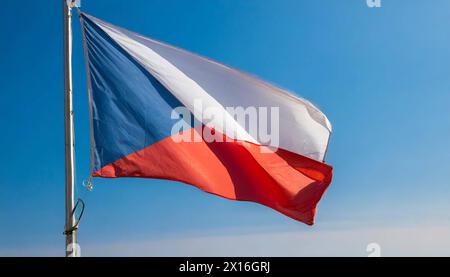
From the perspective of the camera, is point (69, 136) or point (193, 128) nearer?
point (69, 136)

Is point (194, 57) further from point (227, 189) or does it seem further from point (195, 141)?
point (227, 189)

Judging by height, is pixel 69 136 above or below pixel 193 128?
below

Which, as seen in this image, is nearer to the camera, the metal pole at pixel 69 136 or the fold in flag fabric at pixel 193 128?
the metal pole at pixel 69 136
